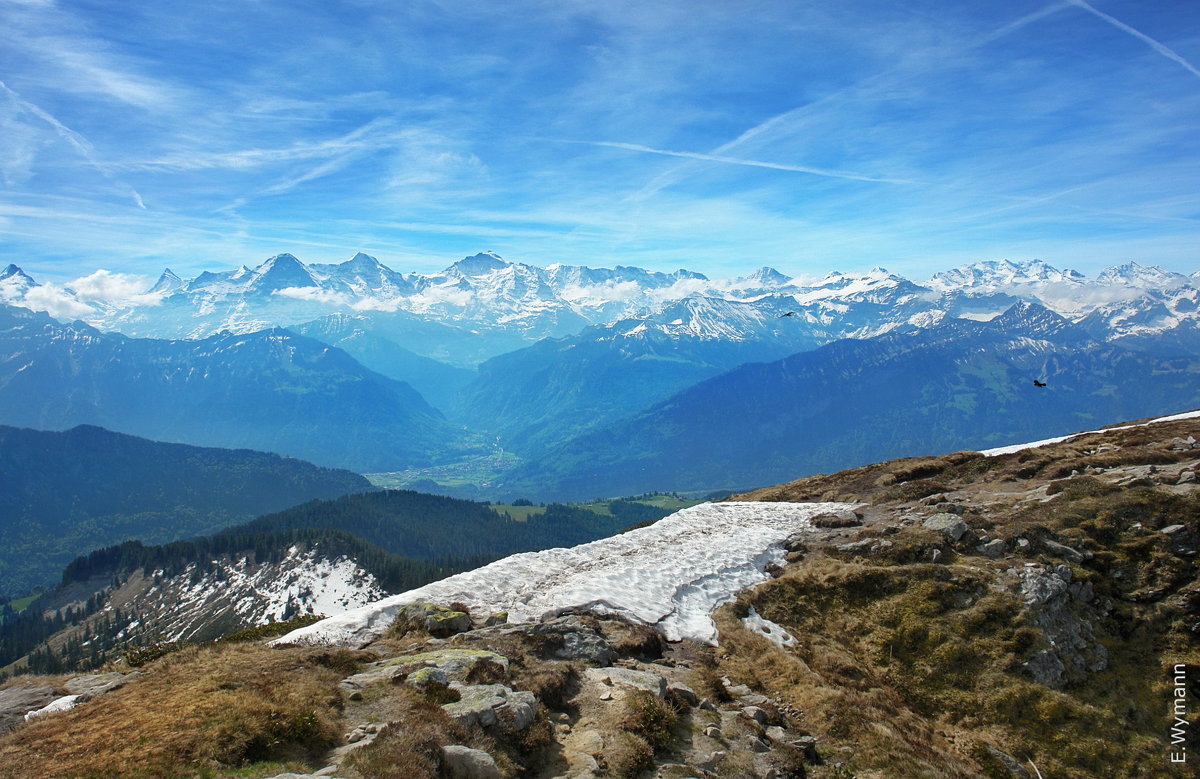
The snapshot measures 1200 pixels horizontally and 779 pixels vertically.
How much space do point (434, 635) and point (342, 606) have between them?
163 meters

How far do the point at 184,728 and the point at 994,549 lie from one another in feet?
102

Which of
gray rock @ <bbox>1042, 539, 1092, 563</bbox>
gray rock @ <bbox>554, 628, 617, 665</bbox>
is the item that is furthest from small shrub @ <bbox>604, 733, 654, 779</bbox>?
gray rock @ <bbox>1042, 539, 1092, 563</bbox>

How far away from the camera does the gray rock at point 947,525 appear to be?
30078mm

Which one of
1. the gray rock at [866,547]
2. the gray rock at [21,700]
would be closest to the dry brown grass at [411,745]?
the gray rock at [21,700]

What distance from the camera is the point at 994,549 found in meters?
28.3

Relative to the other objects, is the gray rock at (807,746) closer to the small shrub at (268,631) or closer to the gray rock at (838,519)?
the small shrub at (268,631)

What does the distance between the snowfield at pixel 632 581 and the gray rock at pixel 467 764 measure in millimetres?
12678

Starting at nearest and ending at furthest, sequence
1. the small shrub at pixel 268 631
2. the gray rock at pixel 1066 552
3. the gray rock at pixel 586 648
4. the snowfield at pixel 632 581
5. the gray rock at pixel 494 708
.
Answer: the gray rock at pixel 494 708 < the gray rock at pixel 586 648 < the small shrub at pixel 268 631 < the snowfield at pixel 632 581 < the gray rock at pixel 1066 552

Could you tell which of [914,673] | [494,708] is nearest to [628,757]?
[494,708]

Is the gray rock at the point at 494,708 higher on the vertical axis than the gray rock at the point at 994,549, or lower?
higher

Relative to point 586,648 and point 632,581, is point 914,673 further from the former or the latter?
point 632,581

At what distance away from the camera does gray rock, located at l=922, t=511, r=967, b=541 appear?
3008 cm

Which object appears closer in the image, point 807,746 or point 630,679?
point 807,746

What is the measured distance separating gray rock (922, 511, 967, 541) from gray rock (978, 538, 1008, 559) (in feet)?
4.73
